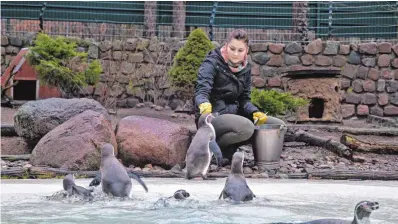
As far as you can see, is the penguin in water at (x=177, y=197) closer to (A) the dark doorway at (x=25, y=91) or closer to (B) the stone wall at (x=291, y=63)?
(B) the stone wall at (x=291, y=63)

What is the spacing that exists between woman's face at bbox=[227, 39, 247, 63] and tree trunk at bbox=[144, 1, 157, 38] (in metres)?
7.71

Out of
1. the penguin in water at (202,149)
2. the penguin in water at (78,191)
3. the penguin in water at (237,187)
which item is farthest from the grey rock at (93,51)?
the penguin in water at (237,187)

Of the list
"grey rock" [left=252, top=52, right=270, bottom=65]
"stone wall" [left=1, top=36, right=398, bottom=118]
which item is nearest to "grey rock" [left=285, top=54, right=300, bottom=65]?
"stone wall" [left=1, top=36, right=398, bottom=118]

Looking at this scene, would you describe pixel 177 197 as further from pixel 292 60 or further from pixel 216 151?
pixel 292 60

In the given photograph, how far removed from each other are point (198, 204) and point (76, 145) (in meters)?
2.85

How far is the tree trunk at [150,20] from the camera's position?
14969mm

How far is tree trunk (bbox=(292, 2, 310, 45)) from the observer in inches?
581

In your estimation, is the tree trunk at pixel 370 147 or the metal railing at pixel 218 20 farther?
the metal railing at pixel 218 20

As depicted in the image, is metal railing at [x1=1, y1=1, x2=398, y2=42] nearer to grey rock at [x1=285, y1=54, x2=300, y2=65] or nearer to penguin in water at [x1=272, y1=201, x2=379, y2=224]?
grey rock at [x1=285, y1=54, x2=300, y2=65]

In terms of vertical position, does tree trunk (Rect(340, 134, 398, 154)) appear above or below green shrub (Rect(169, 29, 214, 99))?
below

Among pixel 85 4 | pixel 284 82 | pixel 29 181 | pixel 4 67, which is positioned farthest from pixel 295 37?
pixel 29 181

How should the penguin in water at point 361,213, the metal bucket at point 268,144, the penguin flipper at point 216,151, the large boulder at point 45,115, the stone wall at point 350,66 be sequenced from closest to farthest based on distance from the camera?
1. the penguin in water at point 361,213
2. the penguin flipper at point 216,151
3. the metal bucket at point 268,144
4. the large boulder at point 45,115
5. the stone wall at point 350,66

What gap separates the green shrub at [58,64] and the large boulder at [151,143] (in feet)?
12.0

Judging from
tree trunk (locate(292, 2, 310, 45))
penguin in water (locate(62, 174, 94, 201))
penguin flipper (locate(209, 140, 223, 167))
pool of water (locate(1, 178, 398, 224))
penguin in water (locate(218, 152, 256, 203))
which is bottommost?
pool of water (locate(1, 178, 398, 224))
